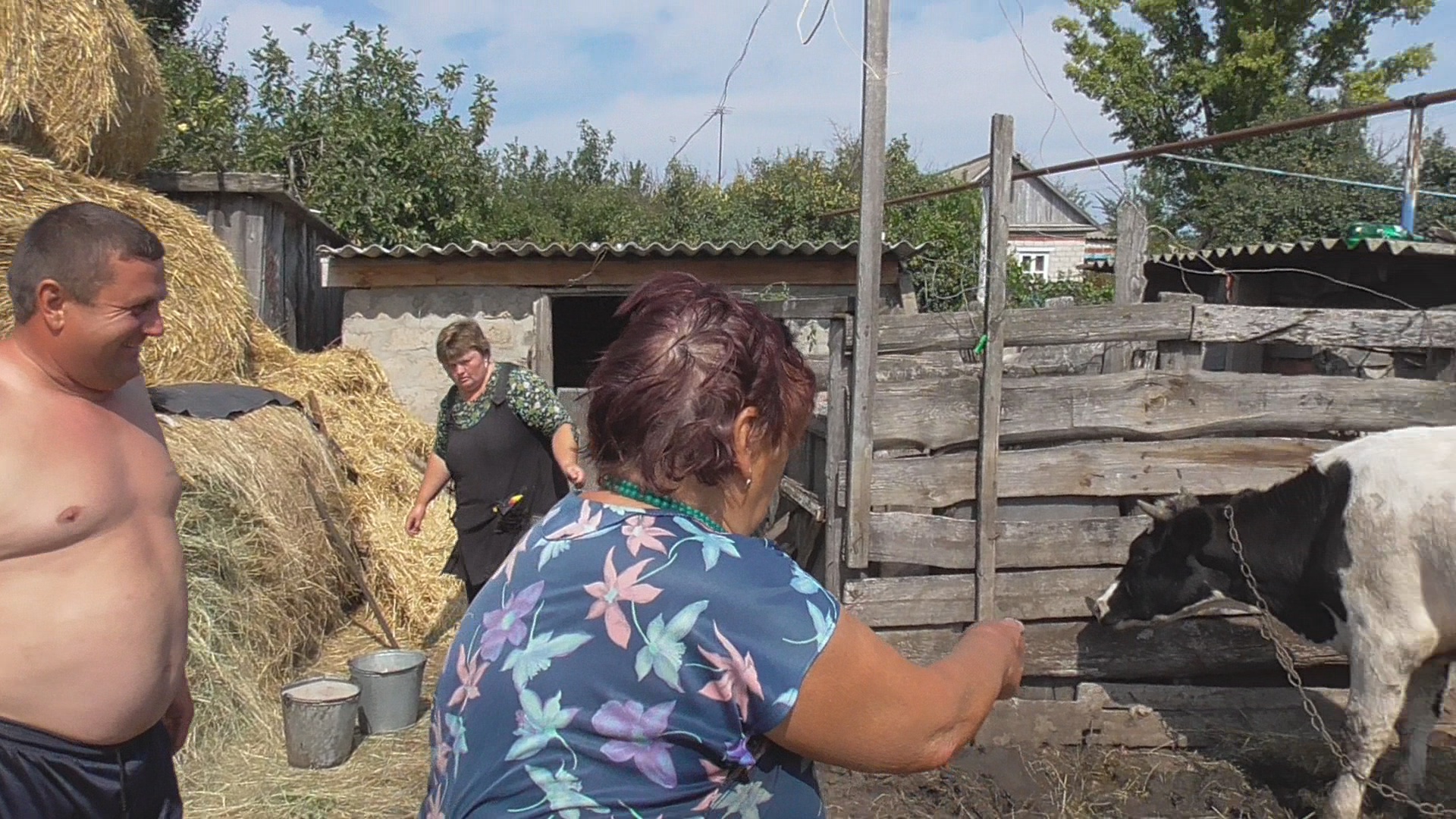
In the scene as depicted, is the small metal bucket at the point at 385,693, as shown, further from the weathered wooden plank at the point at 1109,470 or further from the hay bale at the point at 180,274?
the hay bale at the point at 180,274

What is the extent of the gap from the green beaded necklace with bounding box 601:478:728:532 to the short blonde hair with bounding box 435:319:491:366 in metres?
3.57

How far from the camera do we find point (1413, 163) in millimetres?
5031

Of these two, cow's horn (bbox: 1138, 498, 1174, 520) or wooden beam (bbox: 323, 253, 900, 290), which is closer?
cow's horn (bbox: 1138, 498, 1174, 520)

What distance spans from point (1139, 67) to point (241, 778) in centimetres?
3245

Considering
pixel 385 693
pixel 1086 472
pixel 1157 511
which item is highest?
pixel 1086 472

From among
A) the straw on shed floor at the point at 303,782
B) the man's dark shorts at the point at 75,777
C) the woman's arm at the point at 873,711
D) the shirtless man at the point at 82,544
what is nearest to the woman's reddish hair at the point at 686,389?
the woman's arm at the point at 873,711

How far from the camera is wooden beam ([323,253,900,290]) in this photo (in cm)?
880

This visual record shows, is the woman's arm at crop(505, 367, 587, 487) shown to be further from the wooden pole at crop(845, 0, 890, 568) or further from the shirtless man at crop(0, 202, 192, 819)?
the shirtless man at crop(0, 202, 192, 819)

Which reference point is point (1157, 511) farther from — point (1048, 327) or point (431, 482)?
point (431, 482)

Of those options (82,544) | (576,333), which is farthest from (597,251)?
(82,544)

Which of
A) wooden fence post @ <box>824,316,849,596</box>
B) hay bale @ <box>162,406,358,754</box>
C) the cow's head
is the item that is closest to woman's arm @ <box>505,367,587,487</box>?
wooden fence post @ <box>824,316,849,596</box>

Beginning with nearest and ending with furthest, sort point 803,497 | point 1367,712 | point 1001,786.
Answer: point 1367,712 → point 1001,786 → point 803,497

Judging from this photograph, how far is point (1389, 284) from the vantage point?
9391 mm

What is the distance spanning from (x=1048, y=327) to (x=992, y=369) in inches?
12.9
